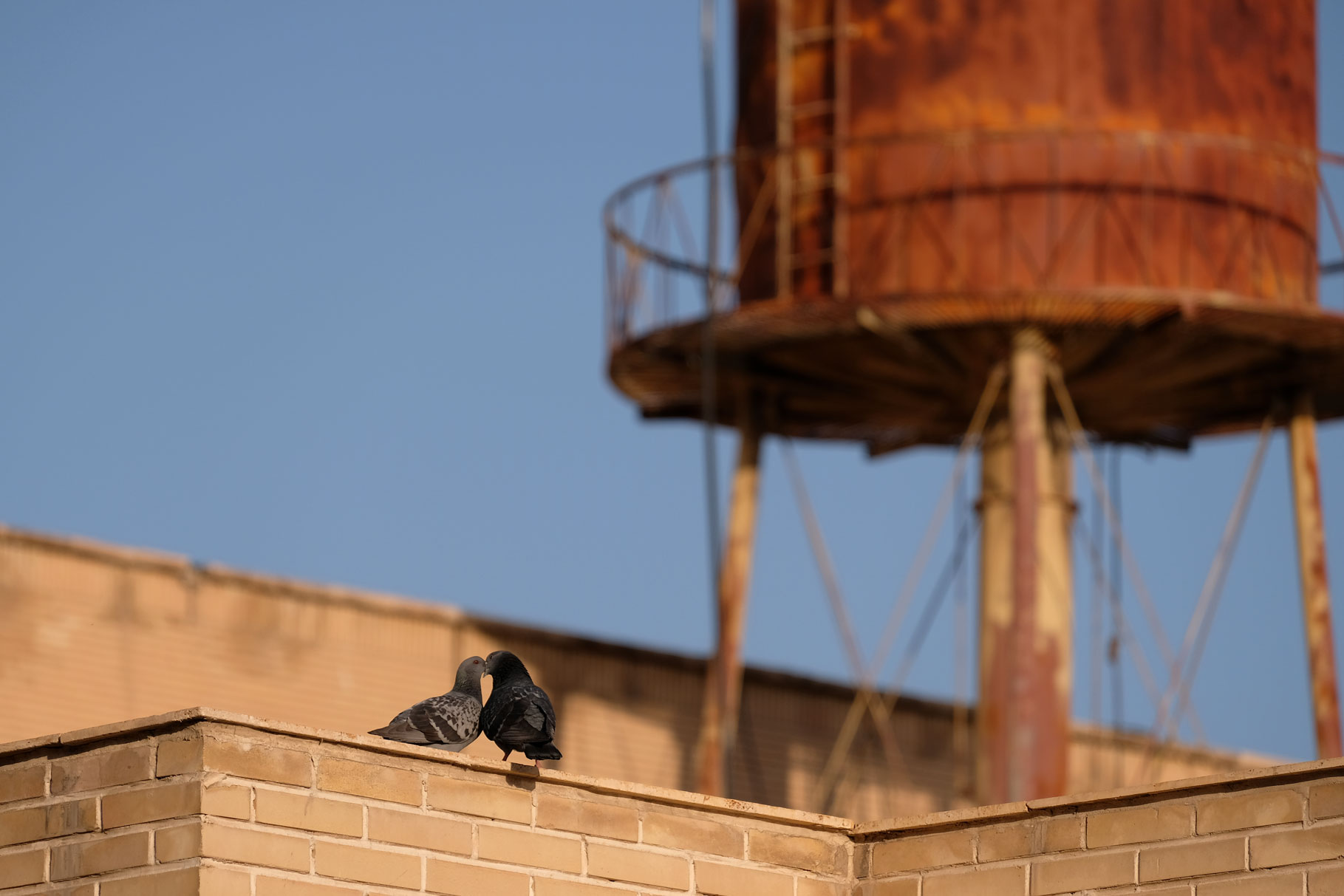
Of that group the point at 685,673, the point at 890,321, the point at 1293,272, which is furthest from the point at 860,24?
the point at 685,673

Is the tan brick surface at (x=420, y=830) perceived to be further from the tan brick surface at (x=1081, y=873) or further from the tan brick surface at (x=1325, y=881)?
the tan brick surface at (x=1325, y=881)

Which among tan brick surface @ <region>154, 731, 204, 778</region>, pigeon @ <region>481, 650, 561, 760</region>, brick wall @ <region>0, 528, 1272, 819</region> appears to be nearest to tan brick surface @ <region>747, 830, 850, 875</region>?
pigeon @ <region>481, 650, 561, 760</region>

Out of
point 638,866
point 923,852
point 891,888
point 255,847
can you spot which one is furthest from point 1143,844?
point 255,847

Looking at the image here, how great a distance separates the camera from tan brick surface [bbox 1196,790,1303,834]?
1173 centimetres

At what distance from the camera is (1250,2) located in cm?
2267

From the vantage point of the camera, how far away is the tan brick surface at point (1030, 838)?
486 inches

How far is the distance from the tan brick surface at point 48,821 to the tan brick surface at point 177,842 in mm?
428

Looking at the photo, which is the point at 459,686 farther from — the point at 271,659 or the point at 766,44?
the point at 766,44

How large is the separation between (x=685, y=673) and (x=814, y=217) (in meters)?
5.46

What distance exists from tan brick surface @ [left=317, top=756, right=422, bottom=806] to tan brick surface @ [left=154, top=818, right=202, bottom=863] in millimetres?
657

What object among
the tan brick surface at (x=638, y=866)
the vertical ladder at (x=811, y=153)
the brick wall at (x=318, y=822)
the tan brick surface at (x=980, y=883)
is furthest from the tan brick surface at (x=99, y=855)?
the vertical ladder at (x=811, y=153)

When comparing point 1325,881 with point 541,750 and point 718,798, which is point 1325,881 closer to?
point 718,798

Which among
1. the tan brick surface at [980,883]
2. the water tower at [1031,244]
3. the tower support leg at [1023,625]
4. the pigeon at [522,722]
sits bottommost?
the tan brick surface at [980,883]

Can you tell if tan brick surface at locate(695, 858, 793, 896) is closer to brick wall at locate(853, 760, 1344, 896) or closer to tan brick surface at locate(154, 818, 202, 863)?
brick wall at locate(853, 760, 1344, 896)
